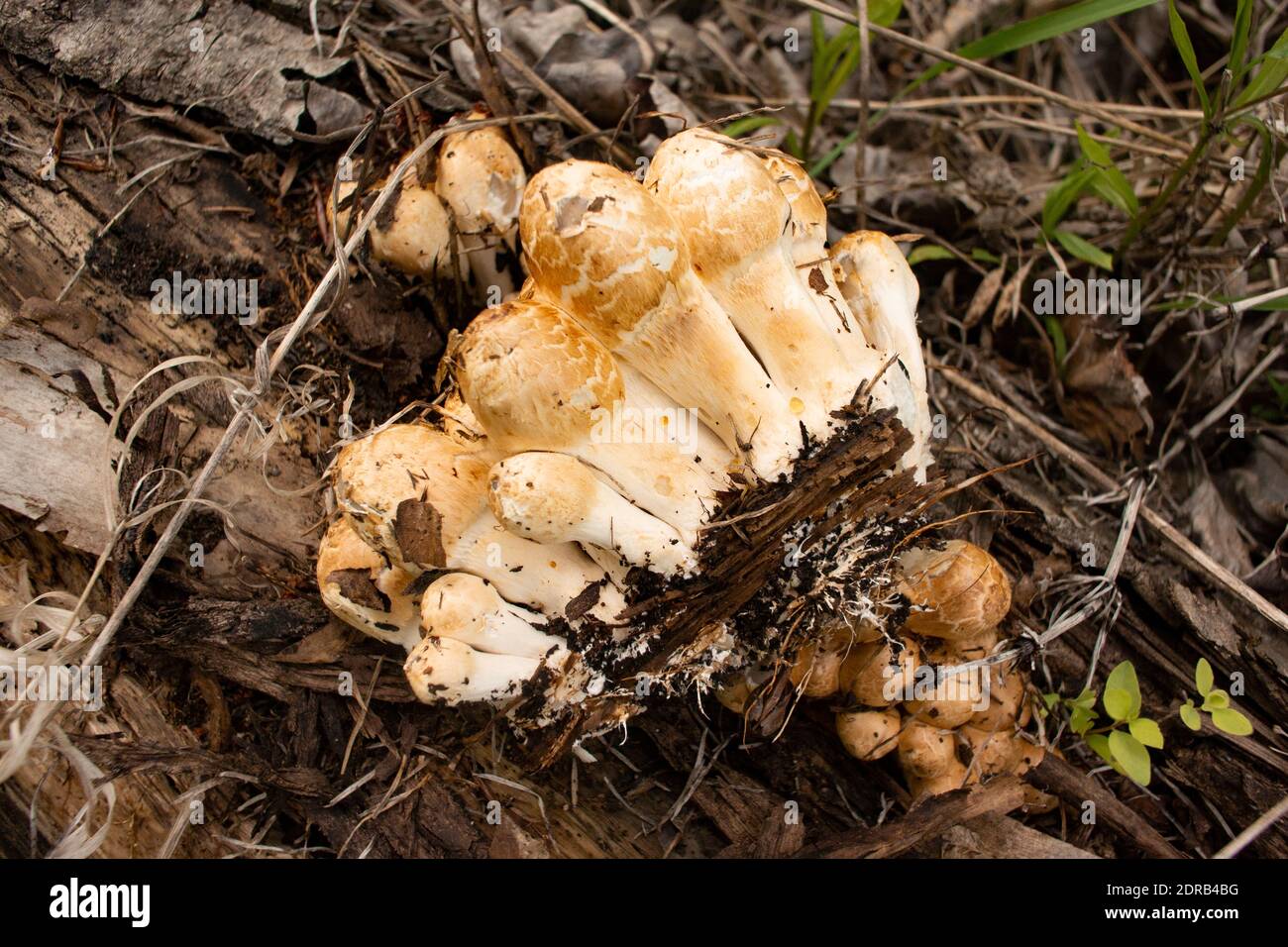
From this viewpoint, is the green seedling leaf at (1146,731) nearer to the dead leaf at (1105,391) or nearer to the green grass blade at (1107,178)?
the dead leaf at (1105,391)

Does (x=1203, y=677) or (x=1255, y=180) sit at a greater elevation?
(x=1255, y=180)

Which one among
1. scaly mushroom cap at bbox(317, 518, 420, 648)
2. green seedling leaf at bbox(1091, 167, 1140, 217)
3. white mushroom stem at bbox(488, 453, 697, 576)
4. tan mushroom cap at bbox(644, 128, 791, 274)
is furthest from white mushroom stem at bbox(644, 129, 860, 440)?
green seedling leaf at bbox(1091, 167, 1140, 217)

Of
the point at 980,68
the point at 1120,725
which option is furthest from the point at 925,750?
the point at 980,68

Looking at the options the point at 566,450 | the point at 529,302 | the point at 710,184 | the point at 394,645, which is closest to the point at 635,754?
the point at 394,645

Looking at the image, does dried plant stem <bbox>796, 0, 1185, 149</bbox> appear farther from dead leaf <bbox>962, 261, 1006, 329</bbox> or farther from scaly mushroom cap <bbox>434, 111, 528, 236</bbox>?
scaly mushroom cap <bbox>434, 111, 528, 236</bbox>

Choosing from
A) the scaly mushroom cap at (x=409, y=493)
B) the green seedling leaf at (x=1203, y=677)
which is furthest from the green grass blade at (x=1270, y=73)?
the scaly mushroom cap at (x=409, y=493)

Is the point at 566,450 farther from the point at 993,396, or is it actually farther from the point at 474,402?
the point at 993,396

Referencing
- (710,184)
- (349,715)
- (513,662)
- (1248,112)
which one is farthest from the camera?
(1248,112)

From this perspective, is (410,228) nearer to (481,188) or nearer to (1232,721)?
(481,188)
